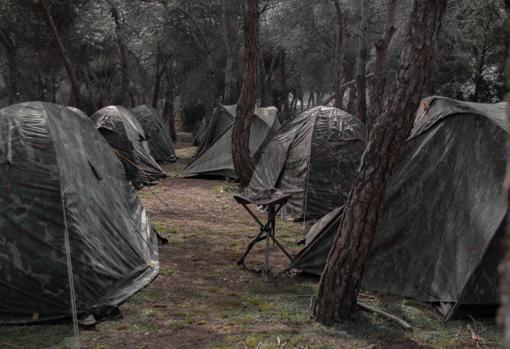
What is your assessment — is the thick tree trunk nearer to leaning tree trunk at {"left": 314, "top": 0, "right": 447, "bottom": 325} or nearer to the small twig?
leaning tree trunk at {"left": 314, "top": 0, "right": 447, "bottom": 325}

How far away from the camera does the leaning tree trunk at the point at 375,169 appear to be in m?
4.92

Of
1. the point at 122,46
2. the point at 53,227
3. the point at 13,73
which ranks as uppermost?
the point at 122,46

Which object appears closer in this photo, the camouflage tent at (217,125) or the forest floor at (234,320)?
the forest floor at (234,320)

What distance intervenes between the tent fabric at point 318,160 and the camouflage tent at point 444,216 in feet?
12.2

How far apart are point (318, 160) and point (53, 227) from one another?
6107 millimetres

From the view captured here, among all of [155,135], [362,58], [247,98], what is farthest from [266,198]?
[155,135]

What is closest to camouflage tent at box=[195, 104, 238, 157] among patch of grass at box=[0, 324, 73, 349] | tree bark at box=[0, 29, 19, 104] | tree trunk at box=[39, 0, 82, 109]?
tree trunk at box=[39, 0, 82, 109]

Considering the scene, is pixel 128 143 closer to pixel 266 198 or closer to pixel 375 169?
pixel 266 198

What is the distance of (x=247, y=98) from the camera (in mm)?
12891

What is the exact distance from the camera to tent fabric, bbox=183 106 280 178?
618 inches

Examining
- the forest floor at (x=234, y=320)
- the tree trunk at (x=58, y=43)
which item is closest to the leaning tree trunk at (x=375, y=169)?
the forest floor at (x=234, y=320)

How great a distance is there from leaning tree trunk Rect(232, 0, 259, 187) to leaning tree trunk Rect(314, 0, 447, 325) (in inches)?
303

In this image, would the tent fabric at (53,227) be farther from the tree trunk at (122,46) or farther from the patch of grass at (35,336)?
the tree trunk at (122,46)

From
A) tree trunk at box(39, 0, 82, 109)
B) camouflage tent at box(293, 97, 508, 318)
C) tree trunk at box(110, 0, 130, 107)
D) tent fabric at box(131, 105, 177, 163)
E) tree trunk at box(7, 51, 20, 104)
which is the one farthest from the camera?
tree trunk at box(110, 0, 130, 107)
